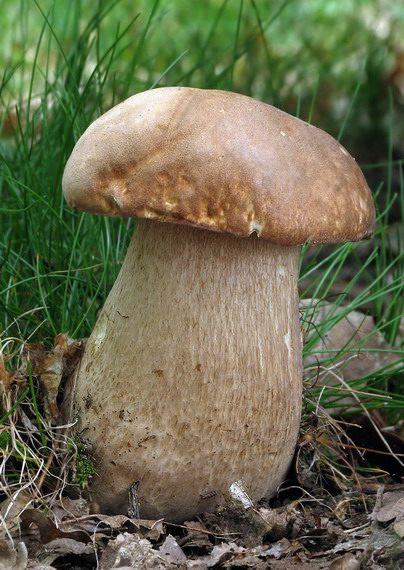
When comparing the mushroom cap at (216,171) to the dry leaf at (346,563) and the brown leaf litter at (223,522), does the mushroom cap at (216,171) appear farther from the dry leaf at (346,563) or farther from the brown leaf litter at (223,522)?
the dry leaf at (346,563)

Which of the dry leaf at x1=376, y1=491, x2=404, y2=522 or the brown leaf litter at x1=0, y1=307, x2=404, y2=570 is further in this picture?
the dry leaf at x1=376, y1=491, x2=404, y2=522

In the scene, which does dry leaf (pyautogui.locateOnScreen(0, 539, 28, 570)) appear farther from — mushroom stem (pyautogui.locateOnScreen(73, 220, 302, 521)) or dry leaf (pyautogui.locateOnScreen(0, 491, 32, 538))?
mushroom stem (pyautogui.locateOnScreen(73, 220, 302, 521))

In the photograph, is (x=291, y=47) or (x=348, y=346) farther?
(x=291, y=47)

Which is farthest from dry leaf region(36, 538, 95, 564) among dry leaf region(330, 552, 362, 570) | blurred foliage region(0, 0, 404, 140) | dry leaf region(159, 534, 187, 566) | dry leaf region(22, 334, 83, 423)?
blurred foliage region(0, 0, 404, 140)

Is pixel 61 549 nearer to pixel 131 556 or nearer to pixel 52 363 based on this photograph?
pixel 131 556

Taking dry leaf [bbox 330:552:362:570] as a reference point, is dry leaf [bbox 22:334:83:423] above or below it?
above

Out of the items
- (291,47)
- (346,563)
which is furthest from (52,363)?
(291,47)

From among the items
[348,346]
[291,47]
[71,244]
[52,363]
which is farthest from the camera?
[291,47]
